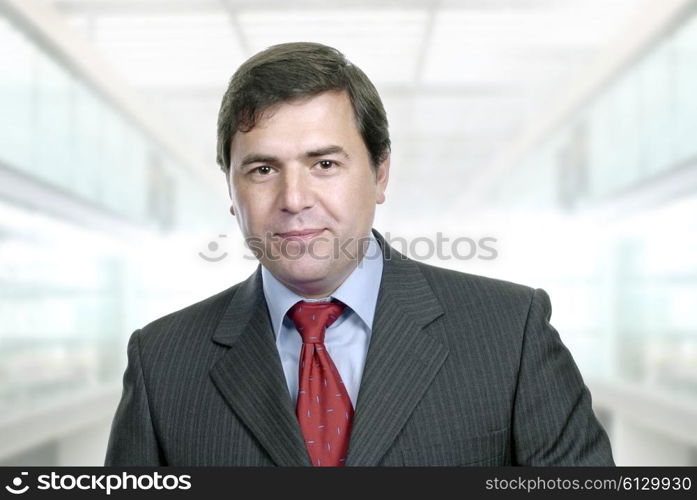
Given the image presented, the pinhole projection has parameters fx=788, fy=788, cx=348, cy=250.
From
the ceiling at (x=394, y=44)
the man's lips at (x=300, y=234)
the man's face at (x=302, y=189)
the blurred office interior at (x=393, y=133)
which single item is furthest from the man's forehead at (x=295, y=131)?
the ceiling at (x=394, y=44)

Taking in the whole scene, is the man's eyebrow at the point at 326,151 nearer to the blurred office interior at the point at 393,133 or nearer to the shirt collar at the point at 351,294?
the shirt collar at the point at 351,294

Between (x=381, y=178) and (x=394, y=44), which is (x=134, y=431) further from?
(x=394, y=44)

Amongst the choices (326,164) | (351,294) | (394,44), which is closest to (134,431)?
(351,294)

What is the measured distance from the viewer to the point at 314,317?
1345 millimetres

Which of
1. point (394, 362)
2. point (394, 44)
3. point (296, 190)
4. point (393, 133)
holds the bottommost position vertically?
point (394, 362)

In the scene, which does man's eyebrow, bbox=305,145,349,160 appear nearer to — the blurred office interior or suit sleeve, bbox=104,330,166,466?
suit sleeve, bbox=104,330,166,466

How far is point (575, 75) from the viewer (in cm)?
605

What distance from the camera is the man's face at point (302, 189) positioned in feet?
4.16

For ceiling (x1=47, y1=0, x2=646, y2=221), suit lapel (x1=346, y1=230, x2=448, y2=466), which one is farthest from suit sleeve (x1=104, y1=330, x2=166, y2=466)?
ceiling (x1=47, y1=0, x2=646, y2=221)

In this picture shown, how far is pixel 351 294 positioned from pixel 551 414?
39 cm

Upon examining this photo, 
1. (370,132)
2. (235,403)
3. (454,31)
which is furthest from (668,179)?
(235,403)

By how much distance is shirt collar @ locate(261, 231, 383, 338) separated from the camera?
4.47 feet

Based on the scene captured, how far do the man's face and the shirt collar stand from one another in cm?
3

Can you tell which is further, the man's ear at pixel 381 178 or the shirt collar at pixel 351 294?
the man's ear at pixel 381 178
